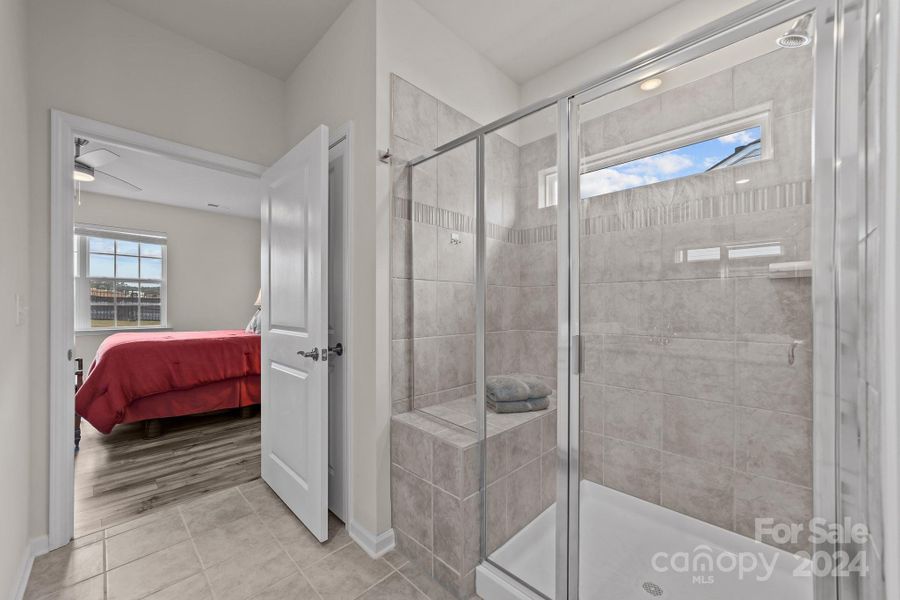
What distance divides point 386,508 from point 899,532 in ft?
5.89

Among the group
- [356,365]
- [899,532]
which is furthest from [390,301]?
[899,532]

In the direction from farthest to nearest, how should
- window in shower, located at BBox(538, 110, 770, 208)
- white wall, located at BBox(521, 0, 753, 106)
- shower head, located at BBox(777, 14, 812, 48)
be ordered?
1. white wall, located at BBox(521, 0, 753, 106)
2. window in shower, located at BBox(538, 110, 770, 208)
3. shower head, located at BBox(777, 14, 812, 48)

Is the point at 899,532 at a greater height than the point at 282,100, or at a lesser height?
lesser

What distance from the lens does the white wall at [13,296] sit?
51.2 inches

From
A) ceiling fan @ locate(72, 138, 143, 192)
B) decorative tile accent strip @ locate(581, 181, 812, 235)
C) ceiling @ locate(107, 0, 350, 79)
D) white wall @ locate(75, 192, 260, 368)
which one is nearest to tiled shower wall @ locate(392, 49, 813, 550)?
decorative tile accent strip @ locate(581, 181, 812, 235)

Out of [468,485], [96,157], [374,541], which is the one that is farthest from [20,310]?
[96,157]

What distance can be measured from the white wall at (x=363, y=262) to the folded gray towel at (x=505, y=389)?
1.72 feet

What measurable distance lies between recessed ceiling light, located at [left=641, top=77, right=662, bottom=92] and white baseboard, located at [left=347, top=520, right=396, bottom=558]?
84.5 inches

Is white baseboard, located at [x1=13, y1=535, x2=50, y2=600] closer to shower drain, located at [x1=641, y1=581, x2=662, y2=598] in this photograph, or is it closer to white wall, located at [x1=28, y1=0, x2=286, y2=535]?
white wall, located at [x1=28, y1=0, x2=286, y2=535]

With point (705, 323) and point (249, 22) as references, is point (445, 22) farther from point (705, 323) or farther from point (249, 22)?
point (705, 323)

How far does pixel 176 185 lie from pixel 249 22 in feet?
11.0

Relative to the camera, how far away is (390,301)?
73.4 inches

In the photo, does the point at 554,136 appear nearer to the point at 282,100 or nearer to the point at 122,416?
the point at 282,100

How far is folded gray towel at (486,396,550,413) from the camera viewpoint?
1550 mm
